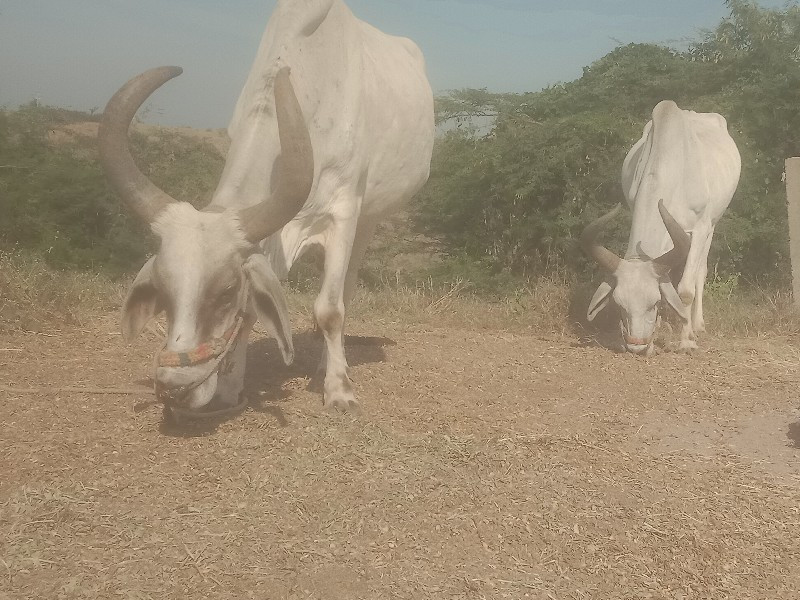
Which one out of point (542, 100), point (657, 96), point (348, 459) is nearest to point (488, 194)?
point (542, 100)

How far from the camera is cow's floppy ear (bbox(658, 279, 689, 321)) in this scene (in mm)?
6254

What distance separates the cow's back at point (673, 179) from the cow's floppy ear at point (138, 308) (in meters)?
4.69

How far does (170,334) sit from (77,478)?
0.73 meters

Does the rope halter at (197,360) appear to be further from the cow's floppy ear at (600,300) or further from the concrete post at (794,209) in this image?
the concrete post at (794,209)

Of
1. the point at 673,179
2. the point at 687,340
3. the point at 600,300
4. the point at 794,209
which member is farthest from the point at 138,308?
the point at 794,209

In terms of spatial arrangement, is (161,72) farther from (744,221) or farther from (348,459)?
(744,221)

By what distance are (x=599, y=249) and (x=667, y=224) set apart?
24.3 inches

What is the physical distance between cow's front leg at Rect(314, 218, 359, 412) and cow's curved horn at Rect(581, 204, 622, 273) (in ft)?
9.89

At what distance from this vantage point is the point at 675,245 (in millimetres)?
6289

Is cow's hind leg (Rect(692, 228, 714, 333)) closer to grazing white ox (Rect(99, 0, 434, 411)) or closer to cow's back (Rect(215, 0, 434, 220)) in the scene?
grazing white ox (Rect(99, 0, 434, 411))

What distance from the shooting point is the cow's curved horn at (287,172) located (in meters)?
3.31

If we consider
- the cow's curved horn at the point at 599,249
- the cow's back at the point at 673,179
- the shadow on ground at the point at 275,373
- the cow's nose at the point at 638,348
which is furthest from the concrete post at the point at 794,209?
the shadow on ground at the point at 275,373

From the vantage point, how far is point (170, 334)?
3.22 meters

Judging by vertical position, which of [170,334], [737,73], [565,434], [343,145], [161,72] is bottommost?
[565,434]
